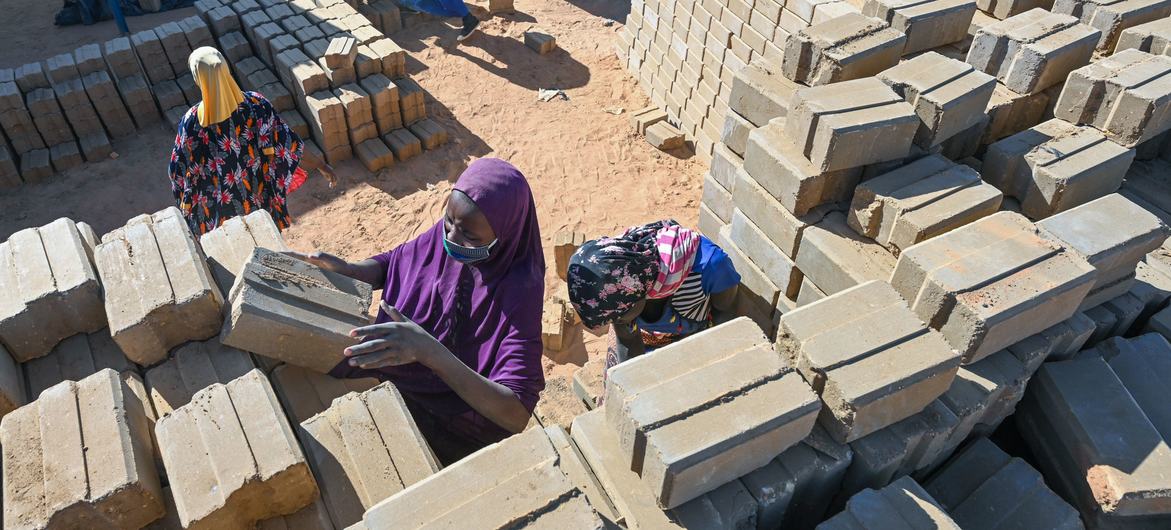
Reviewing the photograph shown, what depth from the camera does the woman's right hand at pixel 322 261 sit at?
3.08 meters

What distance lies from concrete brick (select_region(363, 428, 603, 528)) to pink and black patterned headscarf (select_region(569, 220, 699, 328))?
3.23 ft

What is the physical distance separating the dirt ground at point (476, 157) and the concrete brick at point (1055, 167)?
3080 mm

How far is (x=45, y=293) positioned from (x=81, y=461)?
0.86 m

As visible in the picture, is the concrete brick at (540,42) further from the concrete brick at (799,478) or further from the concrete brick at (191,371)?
the concrete brick at (799,478)

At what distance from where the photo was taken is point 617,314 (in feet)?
10.4

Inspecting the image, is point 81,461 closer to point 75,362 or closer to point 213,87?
point 75,362

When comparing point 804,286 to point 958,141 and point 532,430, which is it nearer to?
point 958,141

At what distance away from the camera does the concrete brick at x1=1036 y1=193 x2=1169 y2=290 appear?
301 centimetres

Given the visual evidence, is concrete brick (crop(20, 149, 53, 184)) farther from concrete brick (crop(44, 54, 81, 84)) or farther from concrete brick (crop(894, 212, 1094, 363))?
concrete brick (crop(894, 212, 1094, 363))

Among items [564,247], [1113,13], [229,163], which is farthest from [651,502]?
[1113,13]

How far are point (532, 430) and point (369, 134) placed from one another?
6.41 meters

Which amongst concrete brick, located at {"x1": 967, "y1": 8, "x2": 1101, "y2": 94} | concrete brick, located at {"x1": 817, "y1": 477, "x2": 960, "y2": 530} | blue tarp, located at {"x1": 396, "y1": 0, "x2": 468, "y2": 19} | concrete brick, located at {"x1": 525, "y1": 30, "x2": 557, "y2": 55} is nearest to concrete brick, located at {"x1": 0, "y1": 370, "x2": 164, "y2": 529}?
concrete brick, located at {"x1": 817, "y1": 477, "x2": 960, "y2": 530}

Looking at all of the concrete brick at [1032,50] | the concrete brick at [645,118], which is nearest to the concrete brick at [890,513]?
the concrete brick at [1032,50]

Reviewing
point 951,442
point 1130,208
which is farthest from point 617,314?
point 1130,208
